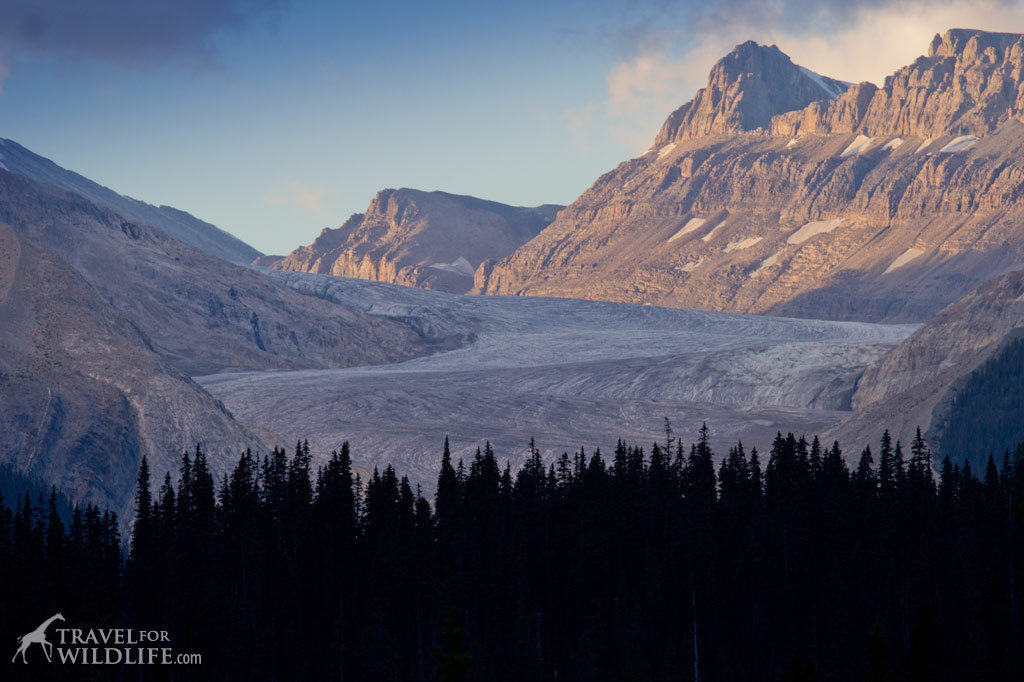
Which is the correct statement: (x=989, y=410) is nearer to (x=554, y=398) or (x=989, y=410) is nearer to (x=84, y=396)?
(x=554, y=398)

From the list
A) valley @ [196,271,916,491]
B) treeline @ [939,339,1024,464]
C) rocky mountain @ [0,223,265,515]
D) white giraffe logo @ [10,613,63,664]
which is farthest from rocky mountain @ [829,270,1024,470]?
white giraffe logo @ [10,613,63,664]

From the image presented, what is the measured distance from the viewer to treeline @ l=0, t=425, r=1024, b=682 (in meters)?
56.7

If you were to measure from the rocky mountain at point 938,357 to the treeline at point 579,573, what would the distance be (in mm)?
52305

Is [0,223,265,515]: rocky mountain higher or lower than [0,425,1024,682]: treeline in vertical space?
higher

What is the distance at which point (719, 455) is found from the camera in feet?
422

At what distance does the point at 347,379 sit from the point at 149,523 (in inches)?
4111

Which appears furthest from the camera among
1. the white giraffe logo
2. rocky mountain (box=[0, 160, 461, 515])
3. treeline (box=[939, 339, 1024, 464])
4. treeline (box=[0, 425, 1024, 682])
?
treeline (box=[939, 339, 1024, 464])

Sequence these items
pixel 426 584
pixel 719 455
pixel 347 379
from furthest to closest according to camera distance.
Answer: pixel 347 379
pixel 719 455
pixel 426 584

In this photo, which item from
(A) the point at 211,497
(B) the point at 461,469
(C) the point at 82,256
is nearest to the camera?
(A) the point at 211,497

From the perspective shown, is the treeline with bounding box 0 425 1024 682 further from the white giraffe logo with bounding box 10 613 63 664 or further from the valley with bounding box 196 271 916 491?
the valley with bounding box 196 271 916 491

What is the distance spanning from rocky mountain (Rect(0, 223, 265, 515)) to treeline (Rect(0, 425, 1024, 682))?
38.6 meters

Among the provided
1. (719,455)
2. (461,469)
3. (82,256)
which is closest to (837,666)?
(461,469)

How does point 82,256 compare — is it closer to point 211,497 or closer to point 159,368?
point 159,368

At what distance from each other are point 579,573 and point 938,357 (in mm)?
91027
